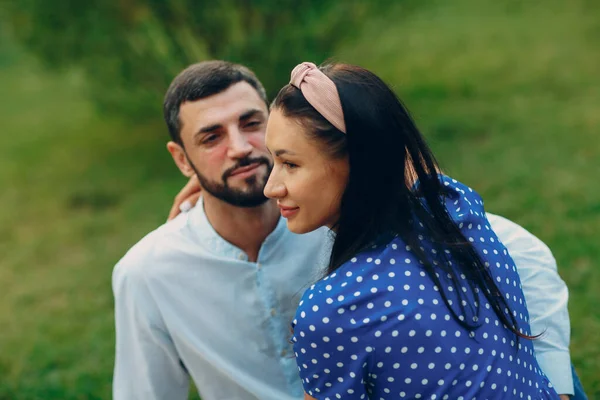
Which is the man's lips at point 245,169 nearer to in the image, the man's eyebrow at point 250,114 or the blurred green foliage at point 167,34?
the man's eyebrow at point 250,114

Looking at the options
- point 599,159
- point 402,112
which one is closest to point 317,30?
point 599,159

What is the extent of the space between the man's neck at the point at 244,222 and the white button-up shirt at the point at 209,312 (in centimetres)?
3

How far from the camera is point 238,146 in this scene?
2.62m

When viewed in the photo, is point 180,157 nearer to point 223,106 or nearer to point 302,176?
point 223,106

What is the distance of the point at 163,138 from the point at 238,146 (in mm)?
6460

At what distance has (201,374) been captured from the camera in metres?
2.73

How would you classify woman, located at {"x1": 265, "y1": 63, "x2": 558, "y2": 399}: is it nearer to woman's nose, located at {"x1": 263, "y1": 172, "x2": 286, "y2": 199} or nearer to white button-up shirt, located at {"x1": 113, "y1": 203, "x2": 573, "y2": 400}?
woman's nose, located at {"x1": 263, "y1": 172, "x2": 286, "y2": 199}

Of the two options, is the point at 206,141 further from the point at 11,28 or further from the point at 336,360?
the point at 11,28

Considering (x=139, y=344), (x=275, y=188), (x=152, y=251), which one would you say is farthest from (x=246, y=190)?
(x=275, y=188)

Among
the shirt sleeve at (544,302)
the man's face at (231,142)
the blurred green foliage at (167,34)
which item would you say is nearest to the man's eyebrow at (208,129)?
the man's face at (231,142)

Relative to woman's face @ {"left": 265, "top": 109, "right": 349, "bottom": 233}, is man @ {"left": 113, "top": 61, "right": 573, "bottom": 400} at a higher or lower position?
lower

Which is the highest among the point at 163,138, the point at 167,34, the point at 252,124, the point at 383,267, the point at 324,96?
the point at 167,34

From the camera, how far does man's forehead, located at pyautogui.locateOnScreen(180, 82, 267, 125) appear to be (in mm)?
2670

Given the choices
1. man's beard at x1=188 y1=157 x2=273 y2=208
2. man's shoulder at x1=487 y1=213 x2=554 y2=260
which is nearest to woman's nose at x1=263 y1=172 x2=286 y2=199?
man's beard at x1=188 y1=157 x2=273 y2=208
